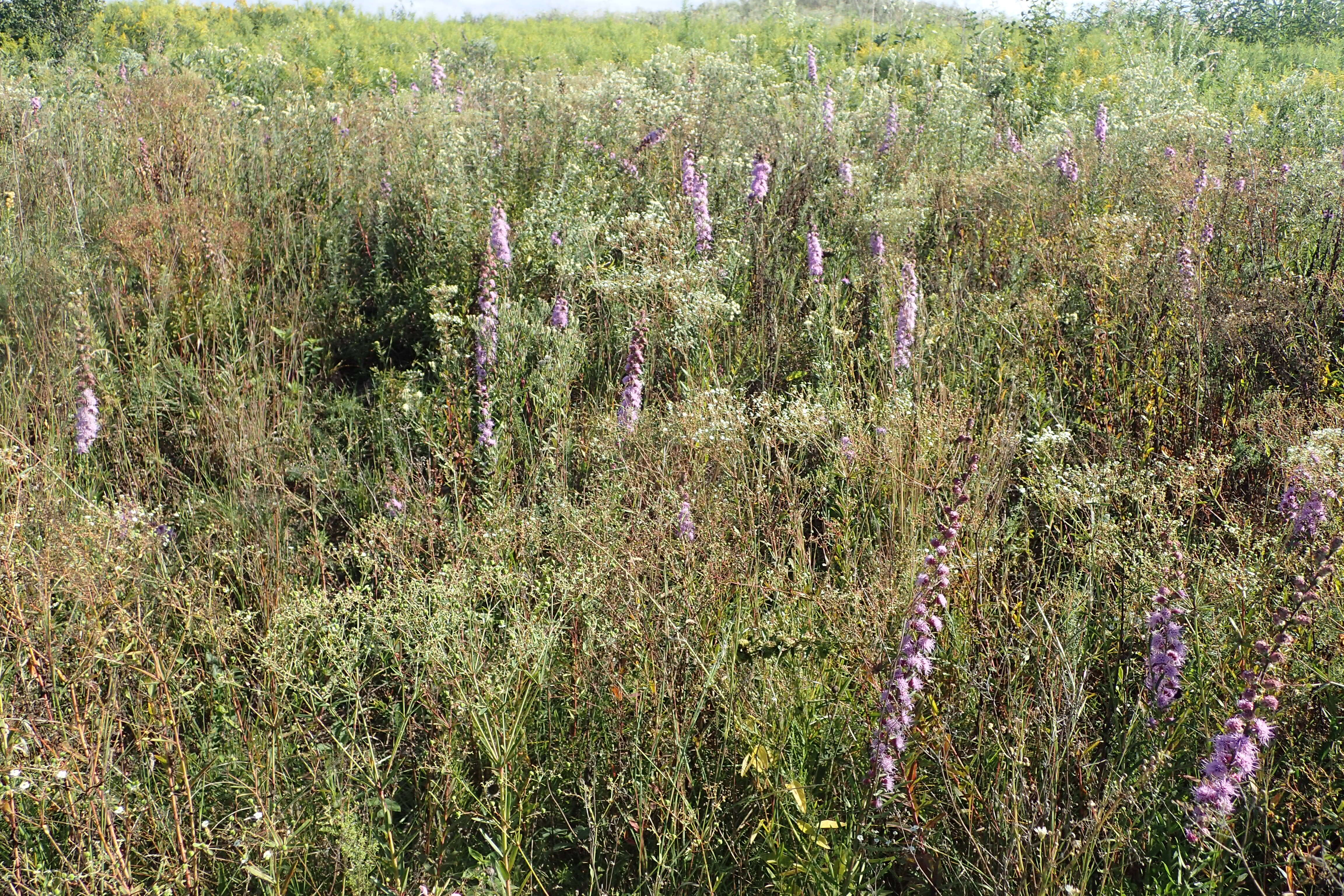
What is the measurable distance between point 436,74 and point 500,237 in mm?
6640

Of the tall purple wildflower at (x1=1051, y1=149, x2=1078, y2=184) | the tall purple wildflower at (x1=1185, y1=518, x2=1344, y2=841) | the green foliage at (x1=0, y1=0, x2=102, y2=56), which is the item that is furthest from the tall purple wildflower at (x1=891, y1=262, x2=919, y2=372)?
the green foliage at (x1=0, y1=0, x2=102, y2=56)

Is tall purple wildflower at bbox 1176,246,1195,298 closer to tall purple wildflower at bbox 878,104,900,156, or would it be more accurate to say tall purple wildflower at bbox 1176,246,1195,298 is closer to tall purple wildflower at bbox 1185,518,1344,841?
tall purple wildflower at bbox 1185,518,1344,841

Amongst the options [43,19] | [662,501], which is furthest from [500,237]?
[43,19]

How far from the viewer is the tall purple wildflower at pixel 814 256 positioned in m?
4.54

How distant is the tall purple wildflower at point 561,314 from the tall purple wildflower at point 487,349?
248mm

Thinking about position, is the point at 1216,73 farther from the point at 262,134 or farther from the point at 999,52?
the point at 262,134

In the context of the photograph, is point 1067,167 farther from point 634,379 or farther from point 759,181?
point 634,379

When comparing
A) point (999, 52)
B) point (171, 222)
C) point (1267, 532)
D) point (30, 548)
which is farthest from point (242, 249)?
point (999, 52)

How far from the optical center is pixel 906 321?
3914 millimetres

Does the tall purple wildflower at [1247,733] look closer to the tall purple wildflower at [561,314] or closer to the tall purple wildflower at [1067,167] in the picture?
the tall purple wildflower at [561,314]

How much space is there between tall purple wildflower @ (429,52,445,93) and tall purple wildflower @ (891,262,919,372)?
7105 millimetres

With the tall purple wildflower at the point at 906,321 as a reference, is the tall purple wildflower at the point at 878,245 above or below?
above

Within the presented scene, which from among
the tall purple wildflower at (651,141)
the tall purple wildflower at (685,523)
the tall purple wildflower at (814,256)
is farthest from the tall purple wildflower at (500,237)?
the tall purple wildflower at (685,523)

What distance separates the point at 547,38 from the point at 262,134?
16648 millimetres
